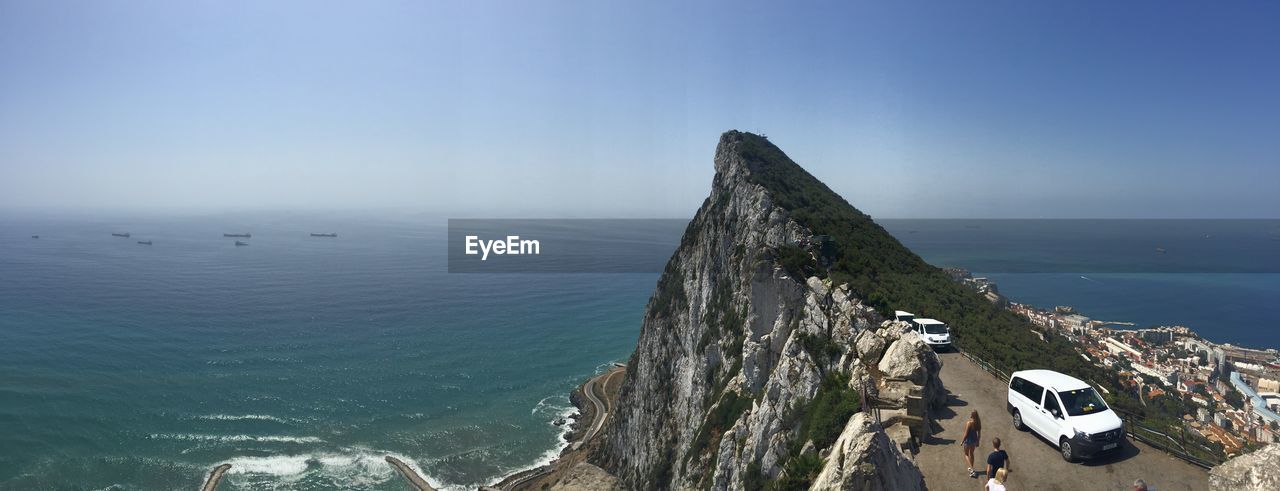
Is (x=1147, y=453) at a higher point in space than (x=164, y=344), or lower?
higher

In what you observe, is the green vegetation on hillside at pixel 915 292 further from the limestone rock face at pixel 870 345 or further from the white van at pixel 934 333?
the limestone rock face at pixel 870 345

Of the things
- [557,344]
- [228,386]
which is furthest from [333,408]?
[557,344]

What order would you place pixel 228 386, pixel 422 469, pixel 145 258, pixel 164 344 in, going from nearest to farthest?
pixel 422 469 → pixel 228 386 → pixel 164 344 → pixel 145 258

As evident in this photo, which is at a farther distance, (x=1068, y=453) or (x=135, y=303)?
(x=135, y=303)

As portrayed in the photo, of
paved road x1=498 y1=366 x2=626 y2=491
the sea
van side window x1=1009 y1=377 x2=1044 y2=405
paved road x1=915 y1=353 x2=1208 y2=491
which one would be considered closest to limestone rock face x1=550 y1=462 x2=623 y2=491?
paved road x1=498 y1=366 x2=626 y2=491

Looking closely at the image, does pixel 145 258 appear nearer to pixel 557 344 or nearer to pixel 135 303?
pixel 135 303

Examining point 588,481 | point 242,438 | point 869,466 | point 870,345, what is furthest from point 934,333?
point 242,438

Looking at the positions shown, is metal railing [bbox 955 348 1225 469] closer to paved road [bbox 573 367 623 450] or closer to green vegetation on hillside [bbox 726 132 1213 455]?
green vegetation on hillside [bbox 726 132 1213 455]
